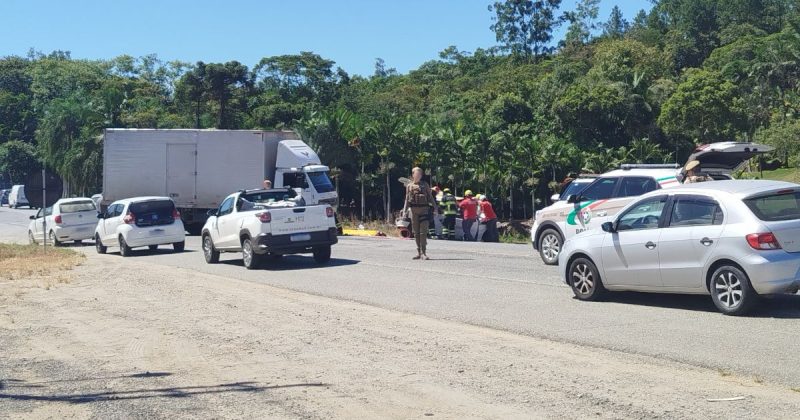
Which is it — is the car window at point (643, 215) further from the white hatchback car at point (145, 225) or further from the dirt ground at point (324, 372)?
the white hatchback car at point (145, 225)

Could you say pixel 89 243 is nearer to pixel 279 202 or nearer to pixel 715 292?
pixel 279 202

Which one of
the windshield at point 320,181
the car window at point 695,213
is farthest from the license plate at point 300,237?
the windshield at point 320,181

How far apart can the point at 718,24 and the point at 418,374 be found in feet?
312

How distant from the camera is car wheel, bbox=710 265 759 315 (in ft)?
34.4

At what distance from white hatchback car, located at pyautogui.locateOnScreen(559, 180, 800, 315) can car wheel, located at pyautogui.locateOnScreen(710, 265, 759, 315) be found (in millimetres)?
12

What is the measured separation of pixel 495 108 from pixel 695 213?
40250 millimetres

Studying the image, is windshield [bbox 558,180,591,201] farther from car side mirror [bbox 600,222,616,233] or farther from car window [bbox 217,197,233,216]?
car window [bbox 217,197,233,216]

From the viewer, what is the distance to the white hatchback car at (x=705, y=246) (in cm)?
1035

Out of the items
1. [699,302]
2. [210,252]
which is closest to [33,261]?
[210,252]

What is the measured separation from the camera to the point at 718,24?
94.9 m

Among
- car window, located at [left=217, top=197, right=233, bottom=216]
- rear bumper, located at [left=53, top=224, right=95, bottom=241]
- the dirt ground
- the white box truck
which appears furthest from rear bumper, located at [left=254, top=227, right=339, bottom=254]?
rear bumper, located at [left=53, top=224, right=95, bottom=241]

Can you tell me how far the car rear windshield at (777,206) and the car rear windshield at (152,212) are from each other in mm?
18590

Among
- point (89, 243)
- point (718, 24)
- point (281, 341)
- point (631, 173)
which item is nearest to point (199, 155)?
point (89, 243)

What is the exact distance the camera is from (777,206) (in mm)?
10758
